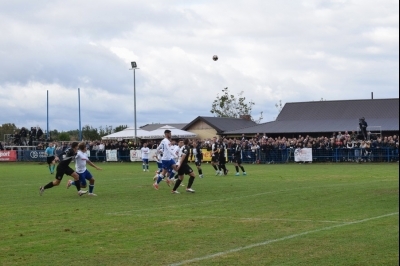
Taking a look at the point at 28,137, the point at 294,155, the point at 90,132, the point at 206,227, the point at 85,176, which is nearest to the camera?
the point at 206,227

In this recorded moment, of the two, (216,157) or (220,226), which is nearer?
(220,226)

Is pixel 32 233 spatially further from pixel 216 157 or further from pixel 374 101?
pixel 374 101

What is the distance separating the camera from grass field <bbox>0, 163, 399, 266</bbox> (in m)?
10.7

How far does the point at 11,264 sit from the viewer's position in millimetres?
10336

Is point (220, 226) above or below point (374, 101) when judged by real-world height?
below

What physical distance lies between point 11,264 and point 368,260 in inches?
205

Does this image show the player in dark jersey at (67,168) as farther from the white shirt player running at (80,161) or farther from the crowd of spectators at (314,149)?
the crowd of spectators at (314,149)

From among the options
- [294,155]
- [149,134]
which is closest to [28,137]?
[149,134]

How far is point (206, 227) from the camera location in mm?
14180

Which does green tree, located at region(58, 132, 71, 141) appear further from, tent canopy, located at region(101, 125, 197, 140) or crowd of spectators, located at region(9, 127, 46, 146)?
tent canopy, located at region(101, 125, 197, 140)

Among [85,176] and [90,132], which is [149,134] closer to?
[90,132]

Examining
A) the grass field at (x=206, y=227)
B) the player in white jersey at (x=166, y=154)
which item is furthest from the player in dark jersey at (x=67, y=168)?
the player in white jersey at (x=166, y=154)

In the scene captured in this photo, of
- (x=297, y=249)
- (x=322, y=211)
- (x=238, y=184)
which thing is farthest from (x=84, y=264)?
(x=238, y=184)

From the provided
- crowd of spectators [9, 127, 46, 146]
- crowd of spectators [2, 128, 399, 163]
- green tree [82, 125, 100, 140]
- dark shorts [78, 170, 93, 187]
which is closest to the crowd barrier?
crowd of spectators [2, 128, 399, 163]
